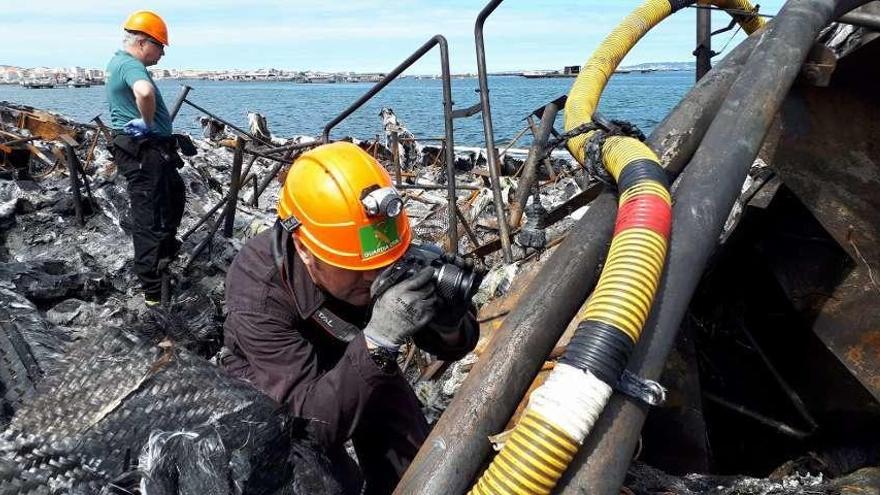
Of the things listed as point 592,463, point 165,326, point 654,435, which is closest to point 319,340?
point 165,326

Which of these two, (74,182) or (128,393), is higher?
(128,393)

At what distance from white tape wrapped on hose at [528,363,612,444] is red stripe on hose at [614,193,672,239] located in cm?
49

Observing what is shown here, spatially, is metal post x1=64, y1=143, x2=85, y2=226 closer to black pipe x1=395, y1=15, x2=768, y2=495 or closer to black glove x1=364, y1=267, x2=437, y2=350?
black glove x1=364, y1=267, x2=437, y2=350

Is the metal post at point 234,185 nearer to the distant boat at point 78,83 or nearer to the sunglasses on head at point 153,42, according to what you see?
the sunglasses on head at point 153,42

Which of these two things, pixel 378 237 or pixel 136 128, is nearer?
pixel 378 237

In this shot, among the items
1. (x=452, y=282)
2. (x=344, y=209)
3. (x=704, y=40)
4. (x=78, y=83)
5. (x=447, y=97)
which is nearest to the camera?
(x=452, y=282)

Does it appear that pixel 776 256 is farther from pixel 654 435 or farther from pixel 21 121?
pixel 21 121

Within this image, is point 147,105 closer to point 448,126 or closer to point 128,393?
point 448,126

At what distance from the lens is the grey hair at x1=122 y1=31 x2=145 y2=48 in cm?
545

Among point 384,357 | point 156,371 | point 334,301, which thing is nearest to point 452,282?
point 384,357

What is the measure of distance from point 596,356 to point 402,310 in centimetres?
88

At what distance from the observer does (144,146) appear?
5555mm

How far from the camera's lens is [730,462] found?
400cm

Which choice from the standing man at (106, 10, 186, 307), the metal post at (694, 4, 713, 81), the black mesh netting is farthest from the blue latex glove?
the metal post at (694, 4, 713, 81)
